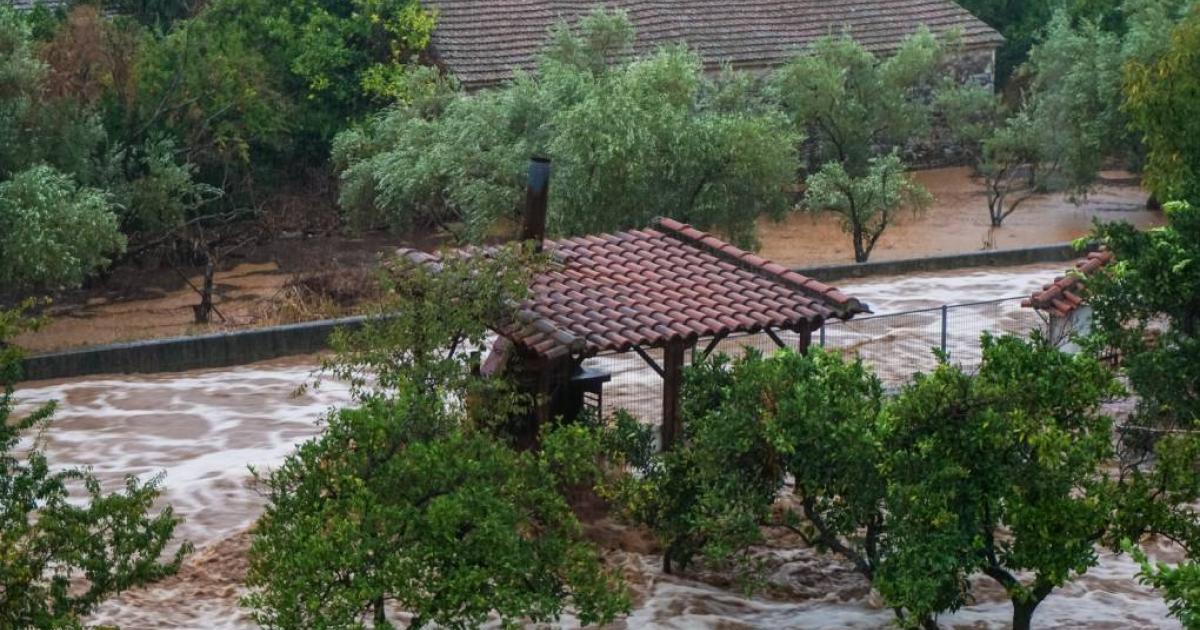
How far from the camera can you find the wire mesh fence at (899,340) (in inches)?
1011

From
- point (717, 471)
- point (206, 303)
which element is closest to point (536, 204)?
point (717, 471)

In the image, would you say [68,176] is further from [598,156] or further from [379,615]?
[379,615]

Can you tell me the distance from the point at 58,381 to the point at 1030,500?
15.9m

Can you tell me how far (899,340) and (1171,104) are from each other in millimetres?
5120

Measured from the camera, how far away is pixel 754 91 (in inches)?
1555

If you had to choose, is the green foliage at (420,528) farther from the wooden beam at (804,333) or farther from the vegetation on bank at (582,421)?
the wooden beam at (804,333)

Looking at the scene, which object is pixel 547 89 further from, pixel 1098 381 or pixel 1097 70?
pixel 1098 381

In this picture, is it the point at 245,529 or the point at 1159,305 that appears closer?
the point at 1159,305

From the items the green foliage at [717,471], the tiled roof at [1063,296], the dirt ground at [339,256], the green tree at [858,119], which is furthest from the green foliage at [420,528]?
the green tree at [858,119]

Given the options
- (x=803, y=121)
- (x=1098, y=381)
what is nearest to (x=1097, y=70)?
(x=803, y=121)

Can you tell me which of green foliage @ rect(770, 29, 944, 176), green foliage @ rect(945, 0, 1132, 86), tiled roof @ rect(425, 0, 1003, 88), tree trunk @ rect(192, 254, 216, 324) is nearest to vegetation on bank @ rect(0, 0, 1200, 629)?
tree trunk @ rect(192, 254, 216, 324)

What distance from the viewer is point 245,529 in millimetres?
20500

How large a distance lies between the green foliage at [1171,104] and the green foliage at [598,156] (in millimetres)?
5615

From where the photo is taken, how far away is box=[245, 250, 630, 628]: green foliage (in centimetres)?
1331
